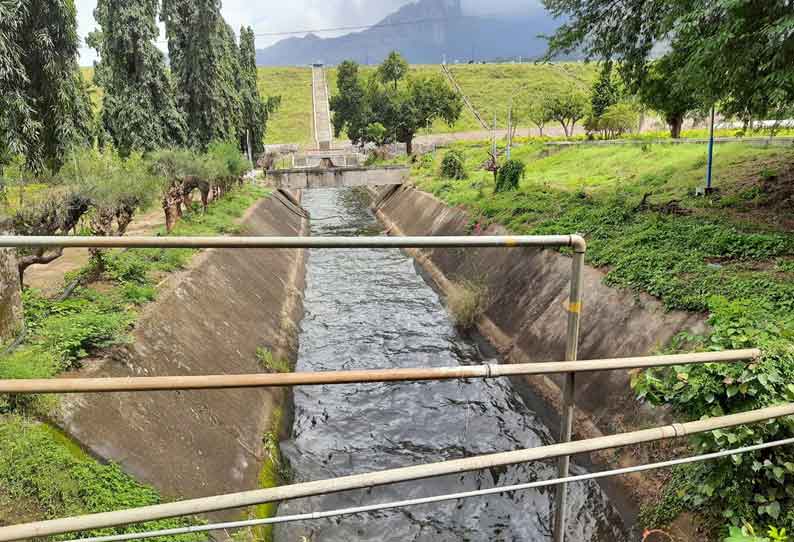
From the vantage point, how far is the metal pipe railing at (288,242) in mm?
2871

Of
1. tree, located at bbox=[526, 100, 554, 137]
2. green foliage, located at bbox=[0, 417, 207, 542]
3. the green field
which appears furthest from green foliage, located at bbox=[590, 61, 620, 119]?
green foliage, located at bbox=[0, 417, 207, 542]

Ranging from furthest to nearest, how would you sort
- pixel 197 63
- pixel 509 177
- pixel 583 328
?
pixel 197 63 < pixel 509 177 < pixel 583 328

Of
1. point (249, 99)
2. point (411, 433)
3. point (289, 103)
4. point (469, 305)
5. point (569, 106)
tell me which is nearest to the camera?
point (411, 433)

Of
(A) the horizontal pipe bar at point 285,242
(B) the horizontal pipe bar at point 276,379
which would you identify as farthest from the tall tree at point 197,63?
(B) the horizontal pipe bar at point 276,379

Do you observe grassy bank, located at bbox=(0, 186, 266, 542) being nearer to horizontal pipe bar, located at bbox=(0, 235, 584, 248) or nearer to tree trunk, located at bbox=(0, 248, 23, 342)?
tree trunk, located at bbox=(0, 248, 23, 342)

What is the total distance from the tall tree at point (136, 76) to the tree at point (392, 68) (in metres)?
49.2

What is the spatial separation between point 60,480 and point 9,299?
3460mm

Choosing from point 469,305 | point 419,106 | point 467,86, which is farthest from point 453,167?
point 467,86

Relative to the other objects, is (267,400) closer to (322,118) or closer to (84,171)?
(84,171)

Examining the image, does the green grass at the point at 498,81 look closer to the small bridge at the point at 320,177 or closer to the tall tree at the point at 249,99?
the tall tree at the point at 249,99

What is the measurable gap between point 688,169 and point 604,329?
13.6 m

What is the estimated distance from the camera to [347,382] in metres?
2.99

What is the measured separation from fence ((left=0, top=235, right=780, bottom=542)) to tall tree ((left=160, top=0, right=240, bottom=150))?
28.5 metres

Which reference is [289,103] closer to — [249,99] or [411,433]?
[249,99]
